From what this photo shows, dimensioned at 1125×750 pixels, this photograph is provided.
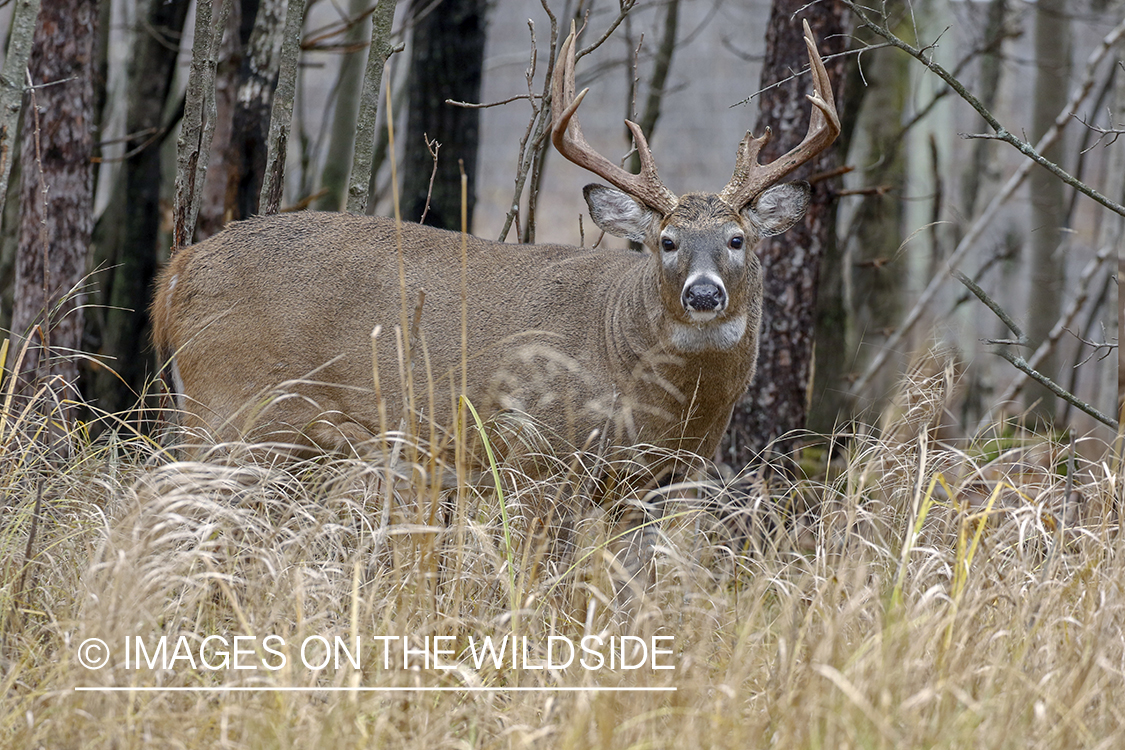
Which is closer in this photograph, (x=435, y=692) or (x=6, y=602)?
(x=435, y=692)

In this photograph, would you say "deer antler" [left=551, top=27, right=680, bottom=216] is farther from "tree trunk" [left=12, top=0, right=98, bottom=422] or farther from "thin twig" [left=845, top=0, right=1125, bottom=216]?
"tree trunk" [left=12, top=0, right=98, bottom=422]

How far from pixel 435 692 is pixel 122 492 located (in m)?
1.64

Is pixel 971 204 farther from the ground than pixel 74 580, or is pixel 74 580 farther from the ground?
Result: pixel 971 204

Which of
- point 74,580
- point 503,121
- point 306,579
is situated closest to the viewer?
point 306,579

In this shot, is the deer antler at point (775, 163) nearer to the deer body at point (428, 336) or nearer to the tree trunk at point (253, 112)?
the deer body at point (428, 336)

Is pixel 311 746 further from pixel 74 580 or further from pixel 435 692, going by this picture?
pixel 74 580

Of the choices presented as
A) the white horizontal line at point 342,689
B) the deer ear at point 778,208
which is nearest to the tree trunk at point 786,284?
the deer ear at point 778,208

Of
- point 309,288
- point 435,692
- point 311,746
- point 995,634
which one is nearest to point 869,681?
point 995,634

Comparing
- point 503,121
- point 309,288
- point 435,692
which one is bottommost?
point 435,692

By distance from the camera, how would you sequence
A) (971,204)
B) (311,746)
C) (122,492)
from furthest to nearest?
(971,204), (122,492), (311,746)

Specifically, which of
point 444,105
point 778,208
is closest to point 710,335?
point 778,208

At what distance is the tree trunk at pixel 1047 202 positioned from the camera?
9.61m

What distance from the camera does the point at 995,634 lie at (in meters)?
3.15

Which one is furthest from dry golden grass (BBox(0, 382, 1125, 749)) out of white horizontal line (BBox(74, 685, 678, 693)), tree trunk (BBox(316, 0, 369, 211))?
tree trunk (BBox(316, 0, 369, 211))
